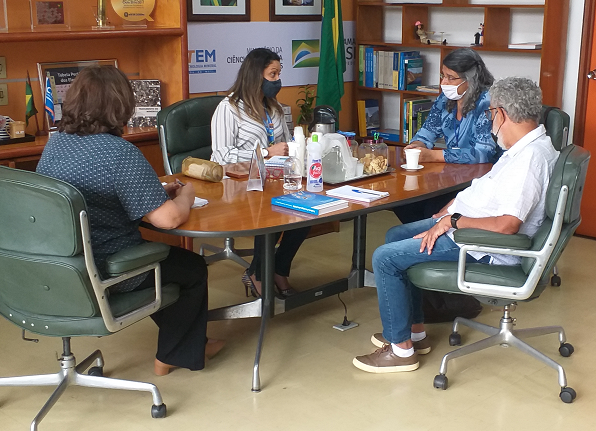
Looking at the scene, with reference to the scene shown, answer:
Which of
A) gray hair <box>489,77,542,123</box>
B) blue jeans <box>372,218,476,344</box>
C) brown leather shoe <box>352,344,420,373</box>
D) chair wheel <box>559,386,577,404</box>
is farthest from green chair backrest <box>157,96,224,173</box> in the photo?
chair wheel <box>559,386,577,404</box>

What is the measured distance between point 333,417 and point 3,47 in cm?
276

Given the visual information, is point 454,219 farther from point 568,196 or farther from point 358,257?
point 358,257

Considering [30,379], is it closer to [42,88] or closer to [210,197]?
[210,197]

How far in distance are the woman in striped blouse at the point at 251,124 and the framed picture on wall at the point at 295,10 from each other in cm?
161

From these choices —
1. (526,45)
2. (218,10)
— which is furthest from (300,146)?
(526,45)

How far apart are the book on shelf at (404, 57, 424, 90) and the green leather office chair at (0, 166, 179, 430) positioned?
337cm

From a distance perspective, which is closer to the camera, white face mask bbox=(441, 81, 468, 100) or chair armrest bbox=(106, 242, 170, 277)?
chair armrest bbox=(106, 242, 170, 277)

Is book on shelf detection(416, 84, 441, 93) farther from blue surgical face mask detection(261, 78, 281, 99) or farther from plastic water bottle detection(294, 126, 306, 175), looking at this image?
plastic water bottle detection(294, 126, 306, 175)

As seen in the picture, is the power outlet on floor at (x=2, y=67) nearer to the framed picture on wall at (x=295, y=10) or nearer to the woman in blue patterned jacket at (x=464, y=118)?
the framed picture on wall at (x=295, y=10)

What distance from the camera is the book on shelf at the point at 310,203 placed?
2.92m

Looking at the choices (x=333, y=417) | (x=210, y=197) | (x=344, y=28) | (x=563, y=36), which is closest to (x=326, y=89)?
(x=344, y=28)

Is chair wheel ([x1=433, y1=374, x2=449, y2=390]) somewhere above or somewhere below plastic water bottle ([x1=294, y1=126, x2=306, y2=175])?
below

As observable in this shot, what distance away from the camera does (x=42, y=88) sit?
441 cm

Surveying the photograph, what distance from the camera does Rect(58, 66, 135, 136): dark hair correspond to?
108 inches
